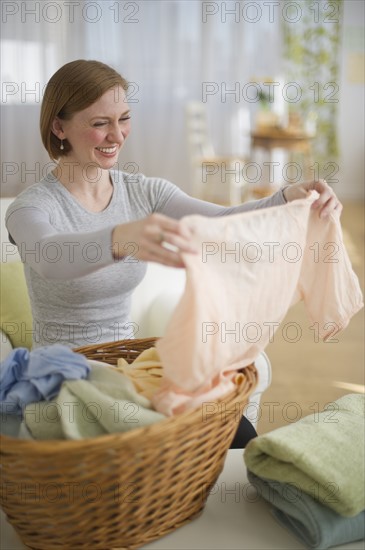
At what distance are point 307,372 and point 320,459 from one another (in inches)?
83.8

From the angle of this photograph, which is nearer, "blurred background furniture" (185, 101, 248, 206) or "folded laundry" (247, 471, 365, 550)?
"folded laundry" (247, 471, 365, 550)

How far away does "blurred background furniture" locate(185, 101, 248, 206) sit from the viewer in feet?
19.7

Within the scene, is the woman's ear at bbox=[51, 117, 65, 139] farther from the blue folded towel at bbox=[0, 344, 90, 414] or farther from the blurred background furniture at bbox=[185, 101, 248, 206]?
the blurred background furniture at bbox=[185, 101, 248, 206]

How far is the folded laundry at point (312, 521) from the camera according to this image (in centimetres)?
→ 101

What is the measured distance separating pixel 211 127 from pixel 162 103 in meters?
0.47

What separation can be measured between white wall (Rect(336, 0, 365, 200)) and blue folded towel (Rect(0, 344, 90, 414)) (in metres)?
6.02

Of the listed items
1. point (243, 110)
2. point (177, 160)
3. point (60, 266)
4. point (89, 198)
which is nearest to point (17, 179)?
point (177, 160)

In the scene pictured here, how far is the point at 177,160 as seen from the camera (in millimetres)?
6688

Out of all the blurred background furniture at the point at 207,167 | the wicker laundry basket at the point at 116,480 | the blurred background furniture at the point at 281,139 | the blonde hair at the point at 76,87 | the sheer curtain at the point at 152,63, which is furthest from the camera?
the sheer curtain at the point at 152,63

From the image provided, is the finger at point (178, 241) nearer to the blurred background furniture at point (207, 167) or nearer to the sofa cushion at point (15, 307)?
the sofa cushion at point (15, 307)

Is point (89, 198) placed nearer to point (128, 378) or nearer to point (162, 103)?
point (128, 378)

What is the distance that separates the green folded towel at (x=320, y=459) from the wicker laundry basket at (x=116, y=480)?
63 mm

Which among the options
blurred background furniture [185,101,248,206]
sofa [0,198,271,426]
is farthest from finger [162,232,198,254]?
blurred background furniture [185,101,248,206]

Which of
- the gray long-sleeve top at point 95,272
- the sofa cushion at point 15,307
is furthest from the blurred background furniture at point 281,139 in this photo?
the gray long-sleeve top at point 95,272
